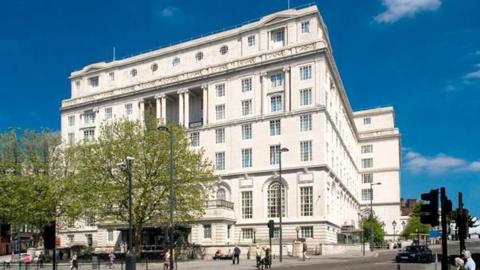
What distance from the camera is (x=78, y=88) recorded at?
95.9m

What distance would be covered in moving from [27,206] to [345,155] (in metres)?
55.7

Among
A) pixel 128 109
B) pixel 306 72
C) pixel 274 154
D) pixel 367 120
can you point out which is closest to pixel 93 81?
pixel 128 109

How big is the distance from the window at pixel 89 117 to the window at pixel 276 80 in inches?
1255

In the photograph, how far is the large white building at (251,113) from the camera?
231 feet

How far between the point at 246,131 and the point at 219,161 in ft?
19.0

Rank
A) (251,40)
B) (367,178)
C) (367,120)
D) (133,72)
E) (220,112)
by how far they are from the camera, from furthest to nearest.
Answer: (367,120) < (367,178) < (133,72) < (220,112) < (251,40)

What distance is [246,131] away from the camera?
75875mm

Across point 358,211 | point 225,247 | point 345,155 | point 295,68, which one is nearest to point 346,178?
point 345,155

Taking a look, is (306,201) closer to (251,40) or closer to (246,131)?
(246,131)

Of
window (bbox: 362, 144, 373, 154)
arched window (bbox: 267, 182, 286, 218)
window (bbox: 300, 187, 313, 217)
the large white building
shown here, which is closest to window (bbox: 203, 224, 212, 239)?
the large white building

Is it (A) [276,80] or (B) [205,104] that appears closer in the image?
(A) [276,80]

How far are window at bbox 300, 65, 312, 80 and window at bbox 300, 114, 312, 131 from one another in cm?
482

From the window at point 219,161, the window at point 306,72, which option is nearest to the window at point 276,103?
the window at point 306,72

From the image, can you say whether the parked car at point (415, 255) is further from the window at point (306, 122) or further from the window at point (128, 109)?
the window at point (128, 109)
